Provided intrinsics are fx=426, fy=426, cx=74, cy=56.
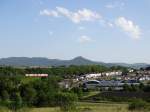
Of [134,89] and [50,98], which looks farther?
[134,89]

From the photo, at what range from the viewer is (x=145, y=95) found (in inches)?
2020

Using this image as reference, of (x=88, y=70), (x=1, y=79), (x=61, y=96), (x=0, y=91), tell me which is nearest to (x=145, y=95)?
(x=61, y=96)

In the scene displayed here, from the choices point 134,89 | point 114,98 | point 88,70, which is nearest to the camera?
point 114,98

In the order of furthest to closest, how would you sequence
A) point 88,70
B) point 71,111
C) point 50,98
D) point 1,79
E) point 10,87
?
1. point 88,70
2. point 1,79
3. point 10,87
4. point 50,98
5. point 71,111

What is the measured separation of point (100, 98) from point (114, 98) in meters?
1.86

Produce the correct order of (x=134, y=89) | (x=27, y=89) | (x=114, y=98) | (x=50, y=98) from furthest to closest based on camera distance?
(x=134, y=89), (x=27, y=89), (x=114, y=98), (x=50, y=98)

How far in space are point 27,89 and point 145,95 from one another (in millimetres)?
15892

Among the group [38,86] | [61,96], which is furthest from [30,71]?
[61,96]

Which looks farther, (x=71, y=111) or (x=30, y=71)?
(x=30, y=71)

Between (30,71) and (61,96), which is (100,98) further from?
(30,71)

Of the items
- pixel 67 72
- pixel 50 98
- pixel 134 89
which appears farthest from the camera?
pixel 67 72

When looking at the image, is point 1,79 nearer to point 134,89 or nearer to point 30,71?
point 134,89

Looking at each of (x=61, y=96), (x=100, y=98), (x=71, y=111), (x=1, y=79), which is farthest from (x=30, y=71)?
(x=71, y=111)

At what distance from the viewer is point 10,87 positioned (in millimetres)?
65750
